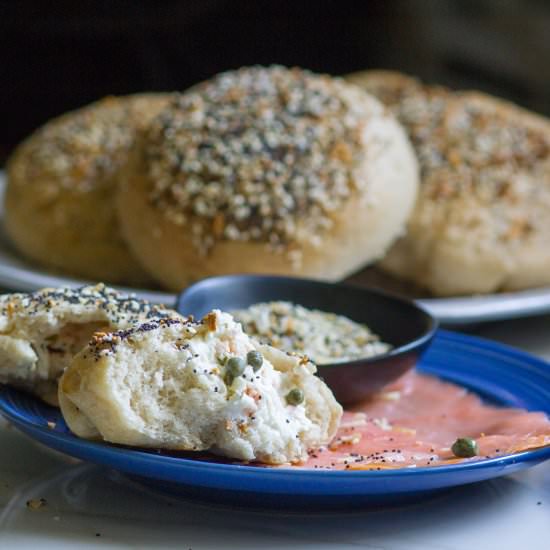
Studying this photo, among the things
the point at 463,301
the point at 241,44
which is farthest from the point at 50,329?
the point at 241,44

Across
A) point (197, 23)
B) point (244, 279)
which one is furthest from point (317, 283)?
point (197, 23)

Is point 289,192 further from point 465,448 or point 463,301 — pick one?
point 465,448

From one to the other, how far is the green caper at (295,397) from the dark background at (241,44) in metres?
3.84

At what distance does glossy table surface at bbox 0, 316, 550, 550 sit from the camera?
1.32 meters

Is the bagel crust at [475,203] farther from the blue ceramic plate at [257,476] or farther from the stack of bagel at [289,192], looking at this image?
the blue ceramic plate at [257,476]

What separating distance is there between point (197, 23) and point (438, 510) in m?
4.17

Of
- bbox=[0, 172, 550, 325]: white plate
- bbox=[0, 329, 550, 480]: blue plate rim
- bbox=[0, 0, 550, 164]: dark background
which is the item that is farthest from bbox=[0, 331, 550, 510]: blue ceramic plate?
bbox=[0, 0, 550, 164]: dark background

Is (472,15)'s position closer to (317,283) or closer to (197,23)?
(197,23)

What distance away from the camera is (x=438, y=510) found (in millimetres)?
1410

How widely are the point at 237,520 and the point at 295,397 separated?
0.57 feet

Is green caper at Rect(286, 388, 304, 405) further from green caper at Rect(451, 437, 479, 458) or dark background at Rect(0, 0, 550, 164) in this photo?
dark background at Rect(0, 0, 550, 164)

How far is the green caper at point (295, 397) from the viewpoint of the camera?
4.50ft

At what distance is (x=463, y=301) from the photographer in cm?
251

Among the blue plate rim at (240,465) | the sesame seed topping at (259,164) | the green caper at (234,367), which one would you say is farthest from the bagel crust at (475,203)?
the green caper at (234,367)
